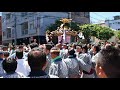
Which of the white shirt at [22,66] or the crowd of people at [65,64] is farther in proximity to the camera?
the white shirt at [22,66]

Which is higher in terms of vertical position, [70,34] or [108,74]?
[70,34]

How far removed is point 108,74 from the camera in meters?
1.33

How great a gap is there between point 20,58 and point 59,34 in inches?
120

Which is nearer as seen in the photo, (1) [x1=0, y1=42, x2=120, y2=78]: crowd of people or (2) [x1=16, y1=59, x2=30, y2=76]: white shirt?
(1) [x1=0, y1=42, x2=120, y2=78]: crowd of people

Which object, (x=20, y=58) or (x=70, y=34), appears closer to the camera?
(x=20, y=58)

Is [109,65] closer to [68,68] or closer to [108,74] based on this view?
[108,74]
